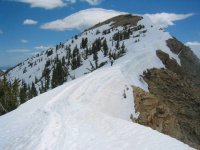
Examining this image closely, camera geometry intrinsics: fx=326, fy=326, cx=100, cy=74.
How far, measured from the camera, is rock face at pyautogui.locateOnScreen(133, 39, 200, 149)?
125 ft

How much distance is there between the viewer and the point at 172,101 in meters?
51.4

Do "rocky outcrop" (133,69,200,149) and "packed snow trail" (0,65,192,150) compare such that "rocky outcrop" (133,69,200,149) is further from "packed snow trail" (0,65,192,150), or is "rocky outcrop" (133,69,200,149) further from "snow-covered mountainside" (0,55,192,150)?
"packed snow trail" (0,65,192,150)

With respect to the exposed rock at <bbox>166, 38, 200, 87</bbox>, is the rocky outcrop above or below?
below

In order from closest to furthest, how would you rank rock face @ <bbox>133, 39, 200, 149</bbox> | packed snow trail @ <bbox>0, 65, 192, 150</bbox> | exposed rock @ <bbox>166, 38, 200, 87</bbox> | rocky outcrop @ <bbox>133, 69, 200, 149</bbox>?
packed snow trail @ <bbox>0, 65, 192, 150</bbox> → rocky outcrop @ <bbox>133, 69, 200, 149</bbox> → rock face @ <bbox>133, 39, 200, 149</bbox> → exposed rock @ <bbox>166, 38, 200, 87</bbox>

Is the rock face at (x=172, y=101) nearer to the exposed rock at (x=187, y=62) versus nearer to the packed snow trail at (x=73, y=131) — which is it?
the exposed rock at (x=187, y=62)

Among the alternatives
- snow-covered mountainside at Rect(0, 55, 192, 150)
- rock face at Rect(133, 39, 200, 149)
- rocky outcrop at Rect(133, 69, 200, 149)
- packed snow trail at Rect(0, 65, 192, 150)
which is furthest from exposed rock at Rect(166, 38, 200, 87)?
packed snow trail at Rect(0, 65, 192, 150)

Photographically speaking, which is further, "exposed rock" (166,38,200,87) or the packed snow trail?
"exposed rock" (166,38,200,87)

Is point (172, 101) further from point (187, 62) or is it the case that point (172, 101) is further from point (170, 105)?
point (187, 62)

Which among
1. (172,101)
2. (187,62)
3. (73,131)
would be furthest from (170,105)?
(73,131)

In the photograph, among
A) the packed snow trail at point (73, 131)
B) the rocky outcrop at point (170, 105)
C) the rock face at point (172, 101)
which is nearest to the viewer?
the packed snow trail at point (73, 131)

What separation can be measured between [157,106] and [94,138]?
77.4 ft

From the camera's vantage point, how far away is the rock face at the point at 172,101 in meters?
38.2

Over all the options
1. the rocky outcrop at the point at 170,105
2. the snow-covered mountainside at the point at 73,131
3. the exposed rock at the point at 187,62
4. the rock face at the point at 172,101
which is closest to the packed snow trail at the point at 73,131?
the snow-covered mountainside at the point at 73,131

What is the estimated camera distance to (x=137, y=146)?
51.7 feet
